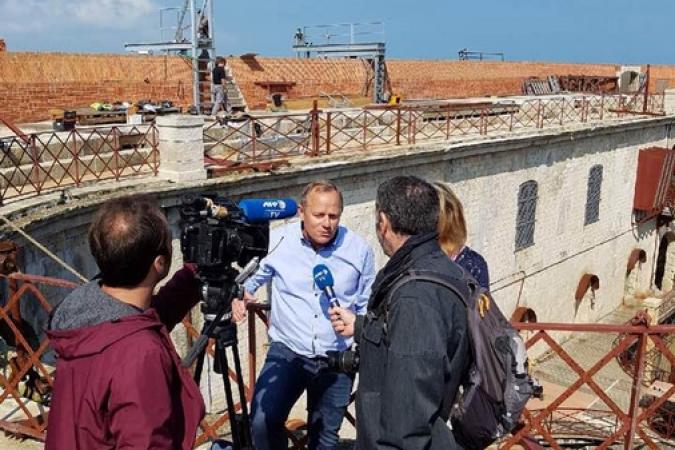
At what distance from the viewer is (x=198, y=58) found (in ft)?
49.9

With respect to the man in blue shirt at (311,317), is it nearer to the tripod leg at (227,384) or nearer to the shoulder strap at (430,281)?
the tripod leg at (227,384)

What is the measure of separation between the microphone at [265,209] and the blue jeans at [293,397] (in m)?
0.93

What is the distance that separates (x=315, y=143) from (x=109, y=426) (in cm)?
1036

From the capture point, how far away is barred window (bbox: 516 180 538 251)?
16.8 meters

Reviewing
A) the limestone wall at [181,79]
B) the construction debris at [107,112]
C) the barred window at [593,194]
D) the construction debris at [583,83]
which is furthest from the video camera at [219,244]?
the construction debris at [583,83]

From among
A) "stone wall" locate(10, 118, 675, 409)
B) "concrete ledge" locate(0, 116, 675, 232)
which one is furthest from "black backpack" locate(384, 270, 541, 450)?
"concrete ledge" locate(0, 116, 675, 232)

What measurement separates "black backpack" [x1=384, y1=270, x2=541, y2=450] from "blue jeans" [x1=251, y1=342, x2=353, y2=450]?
129cm

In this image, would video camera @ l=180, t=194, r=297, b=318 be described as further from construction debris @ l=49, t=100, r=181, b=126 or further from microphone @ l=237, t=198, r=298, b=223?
construction debris @ l=49, t=100, r=181, b=126

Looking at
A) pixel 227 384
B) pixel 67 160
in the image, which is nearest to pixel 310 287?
pixel 227 384

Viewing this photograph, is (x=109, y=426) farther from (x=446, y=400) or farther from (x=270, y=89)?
(x=270, y=89)

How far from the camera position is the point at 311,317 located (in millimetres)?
3703

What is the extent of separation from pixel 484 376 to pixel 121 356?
4.07 ft

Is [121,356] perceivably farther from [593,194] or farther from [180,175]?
[593,194]

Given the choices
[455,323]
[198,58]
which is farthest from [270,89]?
[455,323]
